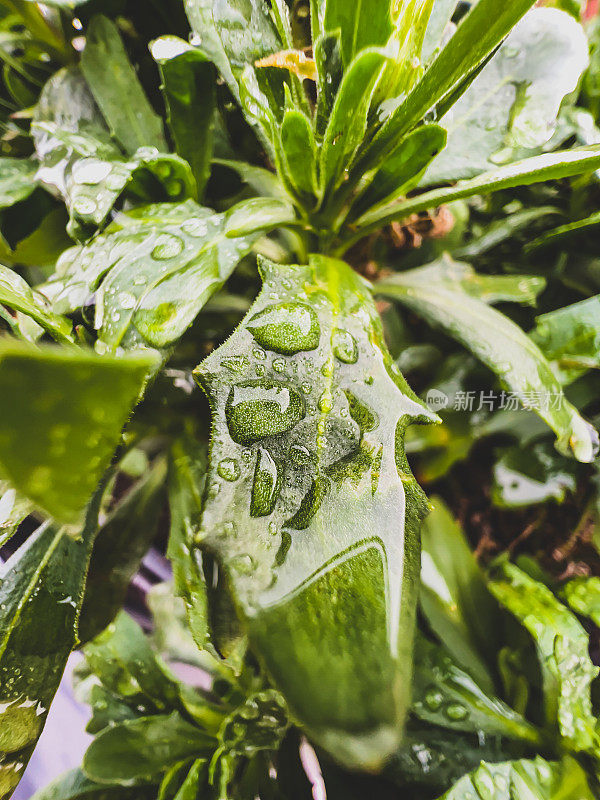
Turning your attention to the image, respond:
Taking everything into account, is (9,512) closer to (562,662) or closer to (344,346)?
(344,346)

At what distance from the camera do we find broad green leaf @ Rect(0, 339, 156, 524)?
204 millimetres

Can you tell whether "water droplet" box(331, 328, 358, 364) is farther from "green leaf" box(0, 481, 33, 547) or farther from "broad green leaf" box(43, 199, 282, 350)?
"green leaf" box(0, 481, 33, 547)

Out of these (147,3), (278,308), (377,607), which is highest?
(147,3)

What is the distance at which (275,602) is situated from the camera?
29cm

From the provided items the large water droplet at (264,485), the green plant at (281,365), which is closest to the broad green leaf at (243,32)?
the green plant at (281,365)

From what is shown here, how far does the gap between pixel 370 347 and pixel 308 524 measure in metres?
0.16

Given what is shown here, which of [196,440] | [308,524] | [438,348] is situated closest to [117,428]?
[308,524]

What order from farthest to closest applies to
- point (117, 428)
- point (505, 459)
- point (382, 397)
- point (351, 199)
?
point (505, 459), point (351, 199), point (382, 397), point (117, 428)

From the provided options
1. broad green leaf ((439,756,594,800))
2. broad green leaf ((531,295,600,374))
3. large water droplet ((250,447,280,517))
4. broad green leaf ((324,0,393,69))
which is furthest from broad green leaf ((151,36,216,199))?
broad green leaf ((439,756,594,800))

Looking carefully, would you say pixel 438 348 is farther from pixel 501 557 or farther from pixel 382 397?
pixel 382 397

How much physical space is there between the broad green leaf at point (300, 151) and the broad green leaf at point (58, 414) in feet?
0.86

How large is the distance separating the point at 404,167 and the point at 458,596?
59 centimetres

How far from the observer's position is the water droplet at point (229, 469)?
1.03ft

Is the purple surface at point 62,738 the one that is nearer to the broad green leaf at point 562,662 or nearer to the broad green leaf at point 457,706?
the broad green leaf at point 457,706
